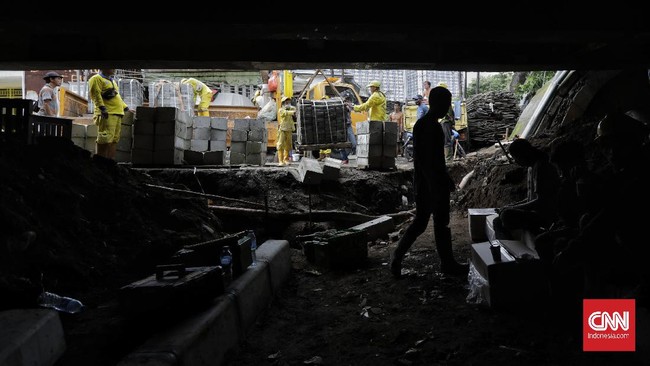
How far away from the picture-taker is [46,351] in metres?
2.46

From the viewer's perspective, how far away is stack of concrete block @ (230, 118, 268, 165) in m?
11.5

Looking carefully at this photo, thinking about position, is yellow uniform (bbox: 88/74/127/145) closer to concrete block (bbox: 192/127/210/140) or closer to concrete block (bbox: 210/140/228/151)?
concrete block (bbox: 192/127/210/140)

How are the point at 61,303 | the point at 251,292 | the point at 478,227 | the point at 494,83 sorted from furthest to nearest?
the point at 494,83 < the point at 478,227 < the point at 251,292 < the point at 61,303

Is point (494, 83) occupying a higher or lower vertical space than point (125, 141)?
higher

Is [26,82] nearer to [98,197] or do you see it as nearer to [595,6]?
[98,197]

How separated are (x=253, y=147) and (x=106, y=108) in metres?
3.89

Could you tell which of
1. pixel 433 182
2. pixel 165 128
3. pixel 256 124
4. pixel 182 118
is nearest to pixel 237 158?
pixel 256 124

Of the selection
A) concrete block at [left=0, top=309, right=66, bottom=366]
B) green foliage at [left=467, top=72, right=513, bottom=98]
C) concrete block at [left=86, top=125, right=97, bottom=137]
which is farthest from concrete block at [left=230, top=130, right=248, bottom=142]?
green foliage at [left=467, top=72, right=513, bottom=98]

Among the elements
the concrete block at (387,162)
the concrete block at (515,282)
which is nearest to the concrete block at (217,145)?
the concrete block at (387,162)

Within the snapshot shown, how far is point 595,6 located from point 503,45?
1213mm

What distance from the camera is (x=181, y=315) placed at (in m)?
2.92

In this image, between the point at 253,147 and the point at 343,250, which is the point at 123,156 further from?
the point at 343,250

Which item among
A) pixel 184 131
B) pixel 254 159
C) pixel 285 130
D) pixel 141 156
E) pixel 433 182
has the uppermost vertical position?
pixel 285 130

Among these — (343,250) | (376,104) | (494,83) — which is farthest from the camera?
(494,83)
